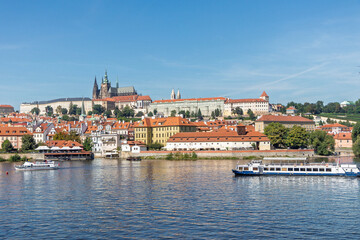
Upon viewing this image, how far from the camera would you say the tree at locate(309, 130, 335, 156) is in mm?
88000

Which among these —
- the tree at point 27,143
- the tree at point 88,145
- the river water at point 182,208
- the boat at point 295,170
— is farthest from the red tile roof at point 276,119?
the river water at point 182,208

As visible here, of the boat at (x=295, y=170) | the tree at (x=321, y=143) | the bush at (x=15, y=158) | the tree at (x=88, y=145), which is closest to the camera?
the boat at (x=295, y=170)

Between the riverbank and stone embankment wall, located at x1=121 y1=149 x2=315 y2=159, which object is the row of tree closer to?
the riverbank

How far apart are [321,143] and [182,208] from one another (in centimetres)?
6360

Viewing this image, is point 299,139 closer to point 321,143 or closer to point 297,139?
point 297,139

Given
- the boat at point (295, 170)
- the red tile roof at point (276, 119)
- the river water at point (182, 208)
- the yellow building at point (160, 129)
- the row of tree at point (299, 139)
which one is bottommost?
the river water at point (182, 208)

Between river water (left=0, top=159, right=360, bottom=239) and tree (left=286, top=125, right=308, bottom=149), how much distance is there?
139ft

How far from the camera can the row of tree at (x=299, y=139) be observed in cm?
8950

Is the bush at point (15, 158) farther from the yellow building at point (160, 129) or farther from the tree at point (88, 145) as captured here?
A: the yellow building at point (160, 129)

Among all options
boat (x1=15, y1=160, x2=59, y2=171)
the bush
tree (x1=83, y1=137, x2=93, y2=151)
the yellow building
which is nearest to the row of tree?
the yellow building

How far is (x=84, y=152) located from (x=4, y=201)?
5945cm

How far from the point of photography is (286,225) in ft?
86.0

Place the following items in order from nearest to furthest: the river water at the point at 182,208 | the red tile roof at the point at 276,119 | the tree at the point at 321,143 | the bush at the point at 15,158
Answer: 1. the river water at the point at 182,208
2. the bush at the point at 15,158
3. the tree at the point at 321,143
4. the red tile roof at the point at 276,119

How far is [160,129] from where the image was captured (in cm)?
10212
